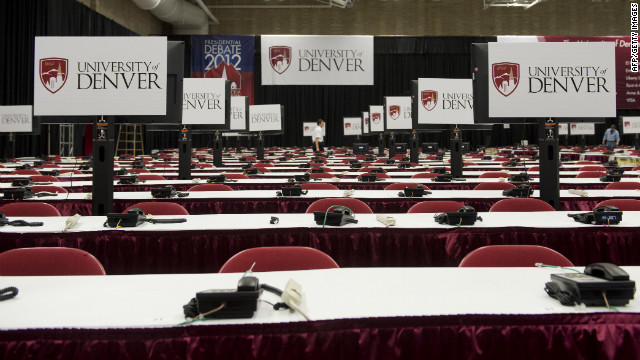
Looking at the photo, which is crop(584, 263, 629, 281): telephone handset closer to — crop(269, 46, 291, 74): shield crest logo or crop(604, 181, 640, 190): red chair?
crop(604, 181, 640, 190): red chair

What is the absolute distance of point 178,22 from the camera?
18719mm

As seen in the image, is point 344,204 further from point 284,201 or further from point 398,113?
point 398,113

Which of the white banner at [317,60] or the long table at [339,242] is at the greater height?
the white banner at [317,60]

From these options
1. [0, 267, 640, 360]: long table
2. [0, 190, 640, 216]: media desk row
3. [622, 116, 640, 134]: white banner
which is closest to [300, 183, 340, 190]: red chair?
[0, 190, 640, 216]: media desk row

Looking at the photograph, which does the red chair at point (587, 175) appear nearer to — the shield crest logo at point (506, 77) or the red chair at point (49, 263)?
the shield crest logo at point (506, 77)

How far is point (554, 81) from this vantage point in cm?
334

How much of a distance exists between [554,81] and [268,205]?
205 centimetres

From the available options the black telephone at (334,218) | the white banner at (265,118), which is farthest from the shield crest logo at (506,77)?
the white banner at (265,118)

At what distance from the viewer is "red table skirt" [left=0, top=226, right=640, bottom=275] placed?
94.0 inches

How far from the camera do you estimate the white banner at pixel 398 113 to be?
863 cm

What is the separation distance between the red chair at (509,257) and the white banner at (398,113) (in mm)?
6912

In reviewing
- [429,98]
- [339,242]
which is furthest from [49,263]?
[429,98]

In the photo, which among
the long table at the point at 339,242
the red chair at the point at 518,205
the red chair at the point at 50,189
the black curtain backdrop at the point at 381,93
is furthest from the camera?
the black curtain backdrop at the point at 381,93

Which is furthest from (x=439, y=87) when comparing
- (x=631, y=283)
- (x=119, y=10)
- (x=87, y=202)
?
(x=119, y=10)
